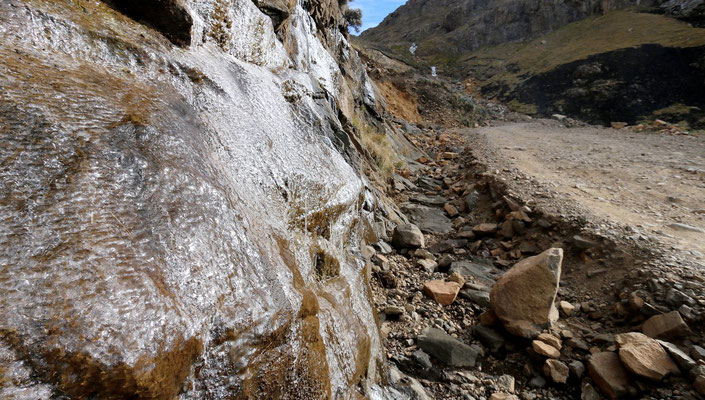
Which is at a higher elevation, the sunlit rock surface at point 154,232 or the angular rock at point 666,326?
the sunlit rock surface at point 154,232

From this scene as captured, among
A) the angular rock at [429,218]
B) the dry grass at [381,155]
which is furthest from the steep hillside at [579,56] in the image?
the angular rock at [429,218]

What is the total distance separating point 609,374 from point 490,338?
0.99 m

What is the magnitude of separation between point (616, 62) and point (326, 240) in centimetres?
2563

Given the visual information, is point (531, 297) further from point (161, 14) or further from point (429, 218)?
point (161, 14)

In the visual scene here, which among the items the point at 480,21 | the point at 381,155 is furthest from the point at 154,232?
the point at 480,21

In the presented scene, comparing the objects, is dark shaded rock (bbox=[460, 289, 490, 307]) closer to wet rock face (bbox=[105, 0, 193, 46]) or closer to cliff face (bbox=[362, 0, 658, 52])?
wet rock face (bbox=[105, 0, 193, 46])

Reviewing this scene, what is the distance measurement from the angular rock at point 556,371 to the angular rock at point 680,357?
788mm

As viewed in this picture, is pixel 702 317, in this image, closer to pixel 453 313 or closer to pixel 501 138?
pixel 453 313

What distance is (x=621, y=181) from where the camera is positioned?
6.32 meters

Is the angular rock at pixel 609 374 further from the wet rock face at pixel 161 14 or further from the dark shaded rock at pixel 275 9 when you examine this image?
the dark shaded rock at pixel 275 9

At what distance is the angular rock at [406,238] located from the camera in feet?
16.3

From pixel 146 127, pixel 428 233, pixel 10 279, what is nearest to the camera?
pixel 10 279

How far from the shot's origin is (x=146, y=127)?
188 centimetres

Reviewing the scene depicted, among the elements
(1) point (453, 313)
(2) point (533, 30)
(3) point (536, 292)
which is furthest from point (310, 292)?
(2) point (533, 30)
